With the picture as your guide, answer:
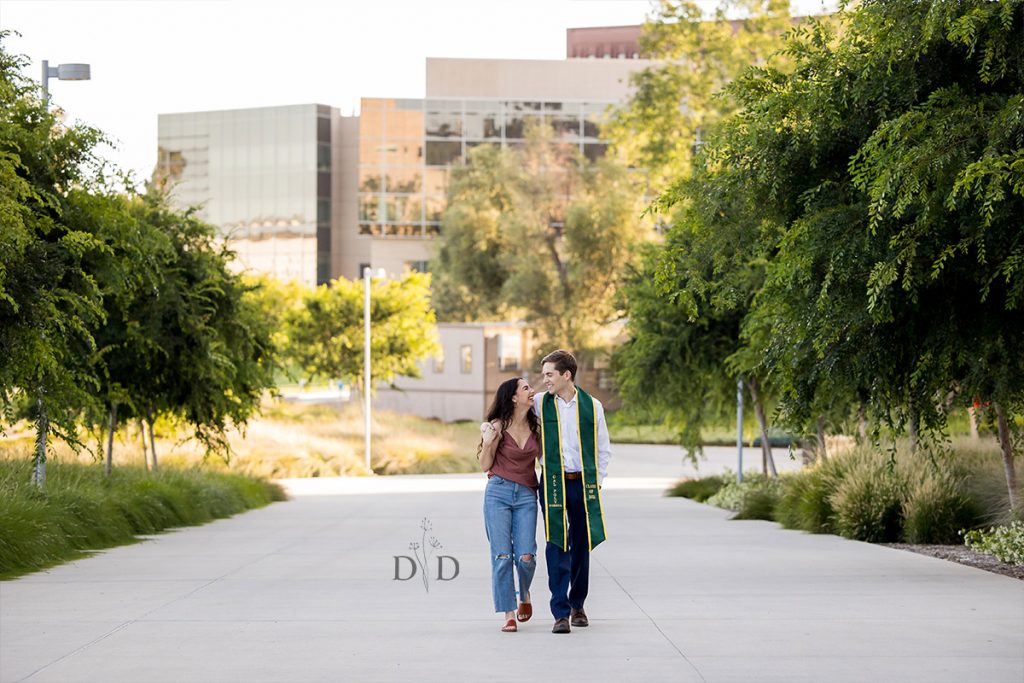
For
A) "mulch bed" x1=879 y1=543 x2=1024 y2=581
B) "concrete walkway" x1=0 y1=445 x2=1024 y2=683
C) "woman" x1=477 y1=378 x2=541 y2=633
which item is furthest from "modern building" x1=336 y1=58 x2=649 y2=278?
"woman" x1=477 y1=378 x2=541 y2=633

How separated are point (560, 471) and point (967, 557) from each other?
6.66 metres

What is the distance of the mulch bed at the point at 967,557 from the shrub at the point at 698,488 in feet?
41.5

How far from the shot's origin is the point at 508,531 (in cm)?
943

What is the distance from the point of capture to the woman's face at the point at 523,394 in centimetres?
939

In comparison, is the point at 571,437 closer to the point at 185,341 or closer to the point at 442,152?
the point at 185,341

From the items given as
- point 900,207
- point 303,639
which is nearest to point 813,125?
point 900,207

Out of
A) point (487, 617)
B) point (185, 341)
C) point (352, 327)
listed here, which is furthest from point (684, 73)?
point (487, 617)

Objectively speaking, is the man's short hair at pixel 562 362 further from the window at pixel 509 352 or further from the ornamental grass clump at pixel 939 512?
the window at pixel 509 352

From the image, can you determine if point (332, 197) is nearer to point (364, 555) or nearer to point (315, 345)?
point (315, 345)

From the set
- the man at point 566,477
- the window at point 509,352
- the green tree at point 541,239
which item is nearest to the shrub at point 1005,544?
the man at point 566,477

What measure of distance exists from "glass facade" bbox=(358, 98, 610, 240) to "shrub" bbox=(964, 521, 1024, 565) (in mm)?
81665

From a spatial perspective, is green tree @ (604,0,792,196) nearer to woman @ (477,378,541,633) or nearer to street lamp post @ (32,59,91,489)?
street lamp post @ (32,59,91,489)

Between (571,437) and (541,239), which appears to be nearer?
(571,437)

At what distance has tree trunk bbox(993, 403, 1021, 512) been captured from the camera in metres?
13.7
